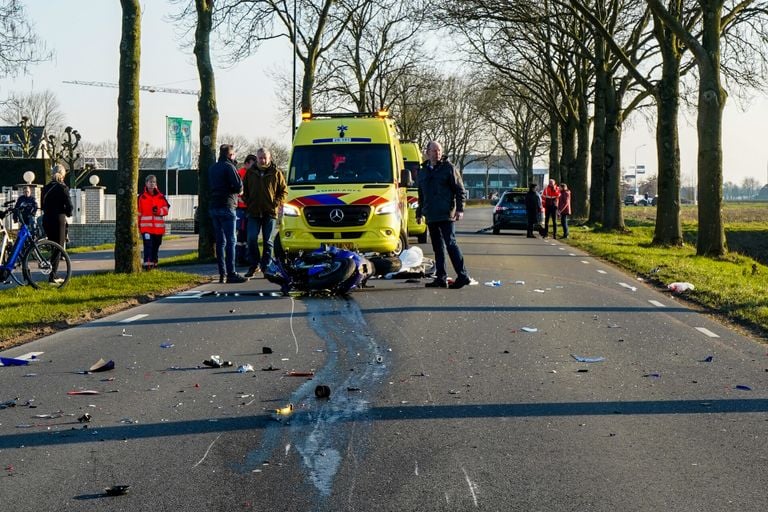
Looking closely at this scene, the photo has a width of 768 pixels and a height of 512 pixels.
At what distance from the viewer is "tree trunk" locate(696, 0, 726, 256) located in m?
22.8

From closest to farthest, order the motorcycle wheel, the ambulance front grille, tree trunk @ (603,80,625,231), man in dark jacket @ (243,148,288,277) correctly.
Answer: the motorcycle wheel, the ambulance front grille, man in dark jacket @ (243,148,288,277), tree trunk @ (603,80,625,231)

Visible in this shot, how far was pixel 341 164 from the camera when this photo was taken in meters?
17.5

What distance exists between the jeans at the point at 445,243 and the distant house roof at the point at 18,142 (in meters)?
76.8

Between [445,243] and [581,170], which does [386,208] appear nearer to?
[445,243]

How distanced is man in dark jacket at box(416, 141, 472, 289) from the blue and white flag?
116ft

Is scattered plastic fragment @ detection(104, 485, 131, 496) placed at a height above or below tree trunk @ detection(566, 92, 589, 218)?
below

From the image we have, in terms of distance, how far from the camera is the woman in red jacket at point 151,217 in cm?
1984

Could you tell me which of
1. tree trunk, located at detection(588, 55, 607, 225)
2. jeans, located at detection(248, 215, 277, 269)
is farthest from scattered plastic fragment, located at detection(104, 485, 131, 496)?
tree trunk, located at detection(588, 55, 607, 225)

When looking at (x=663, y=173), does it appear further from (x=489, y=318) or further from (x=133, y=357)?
(x=133, y=357)

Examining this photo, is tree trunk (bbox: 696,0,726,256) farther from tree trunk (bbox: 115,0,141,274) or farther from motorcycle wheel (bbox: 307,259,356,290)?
tree trunk (bbox: 115,0,141,274)

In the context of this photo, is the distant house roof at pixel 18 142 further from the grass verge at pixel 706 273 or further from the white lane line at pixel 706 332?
the white lane line at pixel 706 332

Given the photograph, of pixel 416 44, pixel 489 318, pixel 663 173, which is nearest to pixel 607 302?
pixel 489 318

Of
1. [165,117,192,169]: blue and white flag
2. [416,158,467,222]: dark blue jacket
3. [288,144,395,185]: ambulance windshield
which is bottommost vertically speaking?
[416,158,467,222]: dark blue jacket

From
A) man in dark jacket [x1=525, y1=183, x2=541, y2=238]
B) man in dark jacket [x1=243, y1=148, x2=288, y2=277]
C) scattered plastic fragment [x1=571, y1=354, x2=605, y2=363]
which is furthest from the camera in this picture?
man in dark jacket [x1=525, y1=183, x2=541, y2=238]
